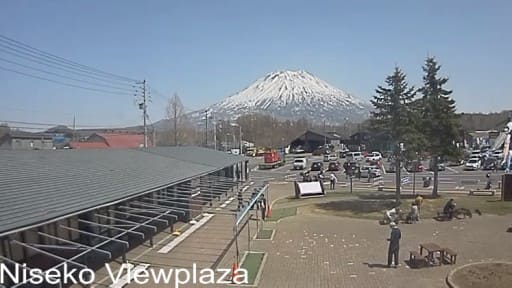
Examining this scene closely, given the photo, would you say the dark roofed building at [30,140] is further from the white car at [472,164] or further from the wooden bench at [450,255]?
the white car at [472,164]

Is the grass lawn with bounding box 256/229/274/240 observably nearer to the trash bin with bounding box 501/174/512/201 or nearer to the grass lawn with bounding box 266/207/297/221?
the grass lawn with bounding box 266/207/297/221

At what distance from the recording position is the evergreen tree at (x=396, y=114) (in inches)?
1078

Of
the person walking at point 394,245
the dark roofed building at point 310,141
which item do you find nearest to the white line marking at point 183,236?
the person walking at point 394,245

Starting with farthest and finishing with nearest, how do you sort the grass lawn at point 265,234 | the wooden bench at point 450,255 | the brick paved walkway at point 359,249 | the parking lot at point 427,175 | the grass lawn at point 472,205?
the parking lot at point 427,175
the grass lawn at point 472,205
the grass lawn at point 265,234
the wooden bench at point 450,255
the brick paved walkway at point 359,249

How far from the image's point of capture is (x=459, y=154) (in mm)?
28641

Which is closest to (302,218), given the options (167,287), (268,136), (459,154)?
(459,154)

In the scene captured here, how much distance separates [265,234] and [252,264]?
203 inches

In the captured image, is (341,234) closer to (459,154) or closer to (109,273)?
(109,273)

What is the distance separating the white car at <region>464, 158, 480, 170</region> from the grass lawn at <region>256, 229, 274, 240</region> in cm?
3966

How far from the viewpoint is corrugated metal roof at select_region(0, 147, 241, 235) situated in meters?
10.0

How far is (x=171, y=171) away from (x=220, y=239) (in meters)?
4.33

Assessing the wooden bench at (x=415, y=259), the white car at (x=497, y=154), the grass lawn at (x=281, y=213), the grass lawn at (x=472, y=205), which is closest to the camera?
the wooden bench at (x=415, y=259)

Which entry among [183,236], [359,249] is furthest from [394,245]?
[183,236]

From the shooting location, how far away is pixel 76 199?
1184 centimetres
